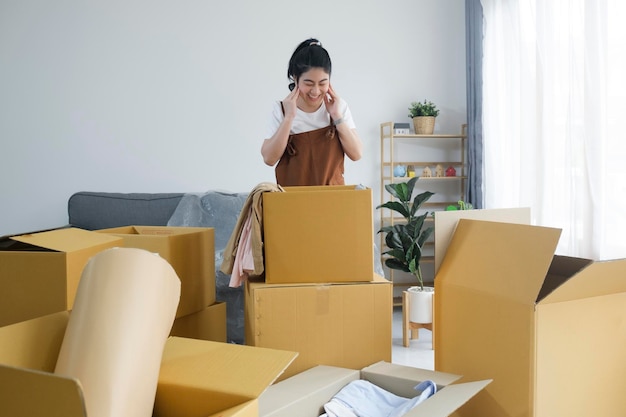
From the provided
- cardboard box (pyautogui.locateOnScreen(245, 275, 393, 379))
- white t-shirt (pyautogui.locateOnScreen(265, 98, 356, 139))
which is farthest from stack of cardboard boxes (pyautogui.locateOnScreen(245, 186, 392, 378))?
white t-shirt (pyautogui.locateOnScreen(265, 98, 356, 139))

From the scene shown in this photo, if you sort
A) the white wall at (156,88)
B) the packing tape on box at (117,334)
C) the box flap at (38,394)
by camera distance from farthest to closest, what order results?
the white wall at (156,88) → the packing tape on box at (117,334) → the box flap at (38,394)

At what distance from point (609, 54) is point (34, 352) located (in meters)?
3.00

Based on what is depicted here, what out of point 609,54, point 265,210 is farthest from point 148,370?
point 609,54

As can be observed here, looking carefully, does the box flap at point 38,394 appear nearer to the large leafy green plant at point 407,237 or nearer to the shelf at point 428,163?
the large leafy green plant at point 407,237

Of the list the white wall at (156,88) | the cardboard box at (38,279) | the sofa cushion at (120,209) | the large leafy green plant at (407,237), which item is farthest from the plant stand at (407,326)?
the cardboard box at (38,279)

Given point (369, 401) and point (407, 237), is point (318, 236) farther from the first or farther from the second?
point (407, 237)

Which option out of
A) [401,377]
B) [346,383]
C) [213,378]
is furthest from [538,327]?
[213,378]

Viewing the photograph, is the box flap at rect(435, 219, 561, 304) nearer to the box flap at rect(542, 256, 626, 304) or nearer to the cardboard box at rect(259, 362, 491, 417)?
the box flap at rect(542, 256, 626, 304)

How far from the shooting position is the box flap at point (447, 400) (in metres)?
1.35

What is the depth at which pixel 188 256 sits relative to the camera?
1.95 m

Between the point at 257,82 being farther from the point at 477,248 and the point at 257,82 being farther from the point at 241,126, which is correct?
the point at 477,248

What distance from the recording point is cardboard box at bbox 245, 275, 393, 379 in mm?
1788

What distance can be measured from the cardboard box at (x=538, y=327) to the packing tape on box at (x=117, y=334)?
0.86 m

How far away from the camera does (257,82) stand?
180 inches
